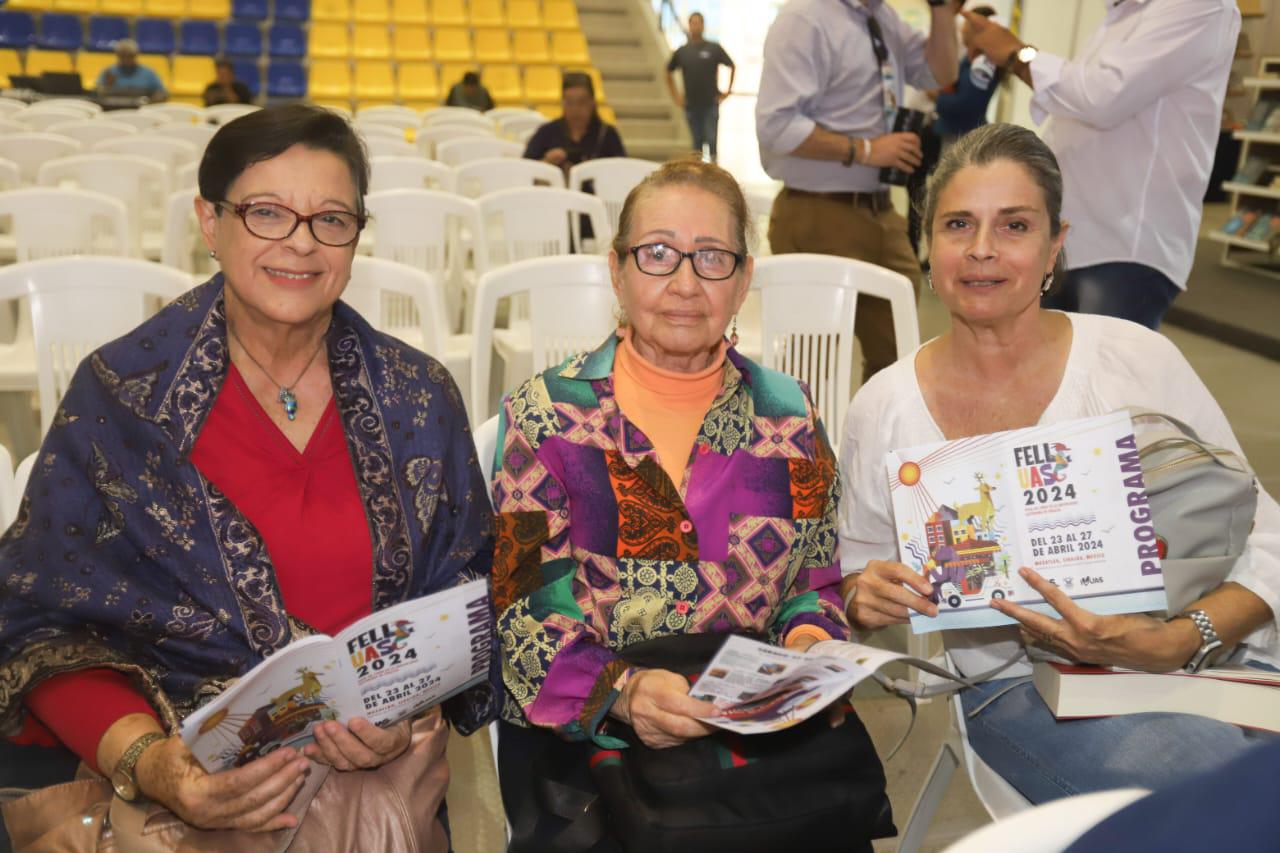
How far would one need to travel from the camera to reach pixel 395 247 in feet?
14.7

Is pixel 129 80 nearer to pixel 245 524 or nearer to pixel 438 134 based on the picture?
pixel 438 134

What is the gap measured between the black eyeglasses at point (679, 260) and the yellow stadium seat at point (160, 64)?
13600mm

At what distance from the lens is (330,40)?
1451cm

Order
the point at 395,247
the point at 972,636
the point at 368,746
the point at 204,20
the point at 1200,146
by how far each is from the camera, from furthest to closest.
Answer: the point at 204,20 → the point at 395,247 → the point at 1200,146 → the point at 972,636 → the point at 368,746

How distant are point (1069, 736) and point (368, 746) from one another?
3.47 feet

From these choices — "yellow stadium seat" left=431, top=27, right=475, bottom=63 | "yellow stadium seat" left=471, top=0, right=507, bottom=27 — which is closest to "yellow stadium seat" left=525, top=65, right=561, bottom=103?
"yellow stadium seat" left=431, top=27, right=475, bottom=63

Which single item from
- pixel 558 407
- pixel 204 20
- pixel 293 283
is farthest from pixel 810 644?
pixel 204 20

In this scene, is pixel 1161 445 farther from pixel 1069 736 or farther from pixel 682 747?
pixel 682 747

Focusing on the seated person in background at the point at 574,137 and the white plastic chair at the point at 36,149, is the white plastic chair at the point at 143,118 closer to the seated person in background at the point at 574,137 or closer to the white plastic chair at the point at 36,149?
the white plastic chair at the point at 36,149

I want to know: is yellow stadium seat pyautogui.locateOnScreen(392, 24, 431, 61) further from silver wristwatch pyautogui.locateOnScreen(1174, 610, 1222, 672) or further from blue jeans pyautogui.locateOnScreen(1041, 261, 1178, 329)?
silver wristwatch pyautogui.locateOnScreen(1174, 610, 1222, 672)

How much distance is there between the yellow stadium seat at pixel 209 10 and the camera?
14.5 metres

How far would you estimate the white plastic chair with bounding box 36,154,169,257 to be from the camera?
17.5 feet

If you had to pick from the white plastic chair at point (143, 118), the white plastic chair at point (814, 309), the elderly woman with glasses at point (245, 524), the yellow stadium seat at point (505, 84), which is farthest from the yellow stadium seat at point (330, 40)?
the elderly woman with glasses at point (245, 524)

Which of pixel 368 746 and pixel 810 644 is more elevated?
pixel 810 644
